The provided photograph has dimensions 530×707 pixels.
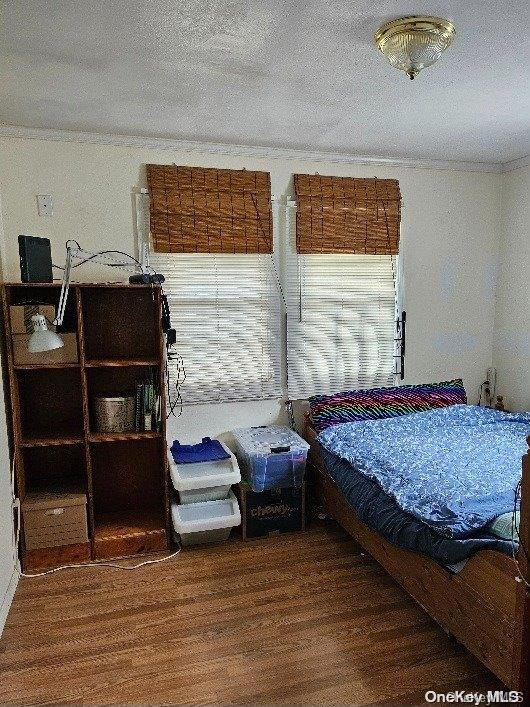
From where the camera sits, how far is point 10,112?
256cm

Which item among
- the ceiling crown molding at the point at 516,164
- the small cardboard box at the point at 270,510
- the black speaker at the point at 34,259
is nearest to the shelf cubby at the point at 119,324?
the black speaker at the point at 34,259

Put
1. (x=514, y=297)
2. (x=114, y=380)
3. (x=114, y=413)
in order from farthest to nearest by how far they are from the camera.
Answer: (x=514, y=297)
(x=114, y=380)
(x=114, y=413)

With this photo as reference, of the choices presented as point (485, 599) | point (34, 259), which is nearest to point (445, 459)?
point (485, 599)

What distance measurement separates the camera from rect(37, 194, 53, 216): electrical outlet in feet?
9.54

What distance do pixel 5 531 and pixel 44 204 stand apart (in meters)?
1.88

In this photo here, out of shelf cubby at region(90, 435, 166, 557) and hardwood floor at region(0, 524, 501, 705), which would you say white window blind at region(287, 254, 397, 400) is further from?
hardwood floor at region(0, 524, 501, 705)

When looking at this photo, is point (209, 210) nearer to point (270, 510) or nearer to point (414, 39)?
point (414, 39)

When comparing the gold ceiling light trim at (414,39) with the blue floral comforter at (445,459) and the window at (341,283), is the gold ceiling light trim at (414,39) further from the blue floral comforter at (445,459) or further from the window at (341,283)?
the blue floral comforter at (445,459)

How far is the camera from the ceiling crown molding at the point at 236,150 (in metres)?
2.85

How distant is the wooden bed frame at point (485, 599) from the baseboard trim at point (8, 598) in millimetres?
1855

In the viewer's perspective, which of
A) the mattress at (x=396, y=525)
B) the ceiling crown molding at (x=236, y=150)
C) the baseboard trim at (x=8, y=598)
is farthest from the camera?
the ceiling crown molding at (x=236, y=150)

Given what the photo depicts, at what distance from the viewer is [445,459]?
259 cm

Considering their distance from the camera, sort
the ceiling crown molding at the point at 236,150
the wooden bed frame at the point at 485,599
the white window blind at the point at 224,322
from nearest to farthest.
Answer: the wooden bed frame at the point at 485,599 → the ceiling crown molding at the point at 236,150 → the white window blind at the point at 224,322

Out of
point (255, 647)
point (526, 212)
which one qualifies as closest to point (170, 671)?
point (255, 647)
